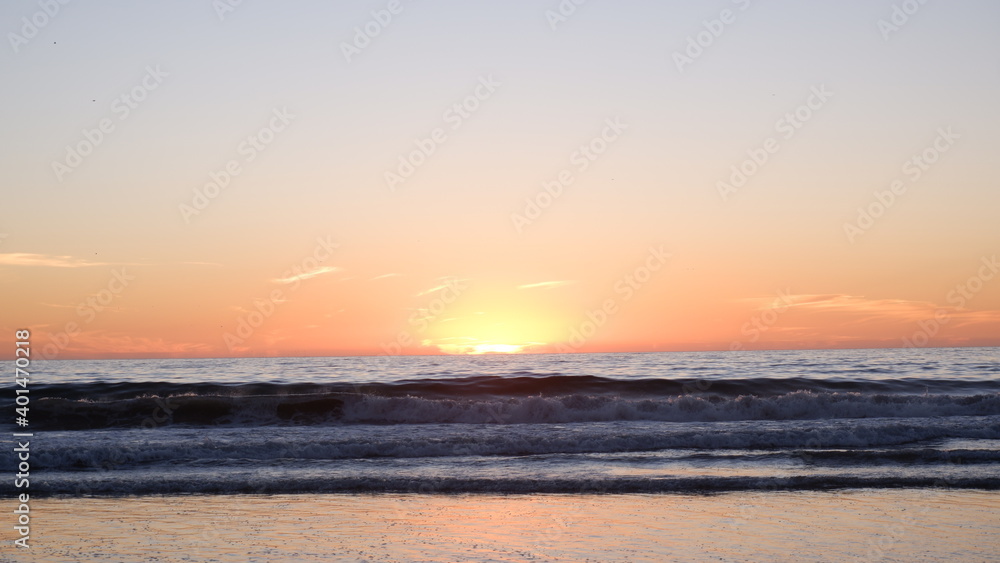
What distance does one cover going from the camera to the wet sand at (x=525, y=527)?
10391 mm

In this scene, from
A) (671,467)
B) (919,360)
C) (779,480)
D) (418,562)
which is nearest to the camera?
(418,562)

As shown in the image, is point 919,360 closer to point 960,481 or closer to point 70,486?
point 960,481

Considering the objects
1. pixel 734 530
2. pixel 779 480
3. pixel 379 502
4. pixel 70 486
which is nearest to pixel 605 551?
pixel 734 530

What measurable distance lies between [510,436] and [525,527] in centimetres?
961

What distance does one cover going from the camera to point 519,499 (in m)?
13.9

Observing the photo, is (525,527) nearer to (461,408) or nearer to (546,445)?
(546,445)

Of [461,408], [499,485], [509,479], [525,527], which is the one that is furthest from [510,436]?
[525,527]

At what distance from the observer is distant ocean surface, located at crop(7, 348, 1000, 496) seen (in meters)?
15.4

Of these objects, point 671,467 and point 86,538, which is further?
point 671,467

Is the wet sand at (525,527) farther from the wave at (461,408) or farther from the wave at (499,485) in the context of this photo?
the wave at (461,408)

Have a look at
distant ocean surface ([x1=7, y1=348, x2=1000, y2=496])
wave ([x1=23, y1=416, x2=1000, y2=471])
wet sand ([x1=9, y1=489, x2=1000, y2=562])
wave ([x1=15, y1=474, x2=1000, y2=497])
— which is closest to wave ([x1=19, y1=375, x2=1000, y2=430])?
distant ocean surface ([x1=7, y1=348, x2=1000, y2=496])

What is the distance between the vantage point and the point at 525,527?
38.7 ft

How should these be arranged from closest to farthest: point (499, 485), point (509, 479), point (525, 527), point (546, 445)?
point (525, 527), point (499, 485), point (509, 479), point (546, 445)

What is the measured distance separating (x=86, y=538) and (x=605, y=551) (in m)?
7.63
